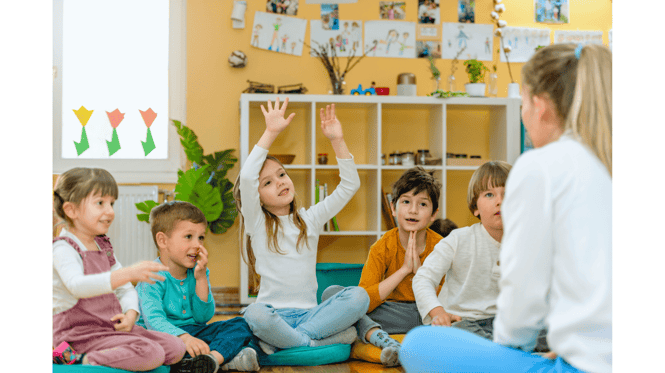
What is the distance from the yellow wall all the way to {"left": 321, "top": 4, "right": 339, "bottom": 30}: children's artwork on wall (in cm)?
4

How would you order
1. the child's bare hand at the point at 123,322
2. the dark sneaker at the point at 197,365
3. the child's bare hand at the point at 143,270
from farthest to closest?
the dark sneaker at the point at 197,365 → the child's bare hand at the point at 123,322 → the child's bare hand at the point at 143,270

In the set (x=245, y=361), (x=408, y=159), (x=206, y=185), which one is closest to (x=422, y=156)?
(x=408, y=159)

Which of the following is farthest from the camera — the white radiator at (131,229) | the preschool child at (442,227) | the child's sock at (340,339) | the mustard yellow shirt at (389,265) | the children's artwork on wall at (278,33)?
the children's artwork on wall at (278,33)

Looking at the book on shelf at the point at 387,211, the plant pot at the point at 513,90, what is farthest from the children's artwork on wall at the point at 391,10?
the book on shelf at the point at 387,211

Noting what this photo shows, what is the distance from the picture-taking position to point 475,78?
3.12 metres

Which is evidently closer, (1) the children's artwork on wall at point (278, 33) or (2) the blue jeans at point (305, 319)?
(2) the blue jeans at point (305, 319)

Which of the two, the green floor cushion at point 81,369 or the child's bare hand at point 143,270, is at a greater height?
the child's bare hand at point 143,270

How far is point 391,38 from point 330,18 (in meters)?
0.38

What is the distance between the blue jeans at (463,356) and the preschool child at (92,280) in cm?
47

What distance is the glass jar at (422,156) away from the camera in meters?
3.08

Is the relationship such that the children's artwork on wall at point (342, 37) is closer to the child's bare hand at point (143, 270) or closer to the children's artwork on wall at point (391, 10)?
the children's artwork on wall at point (391, 10)

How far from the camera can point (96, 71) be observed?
10.1 ft

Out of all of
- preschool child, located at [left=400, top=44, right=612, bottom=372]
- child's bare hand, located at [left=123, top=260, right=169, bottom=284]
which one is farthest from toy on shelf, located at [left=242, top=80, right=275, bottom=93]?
preschool child, located at [left=400, top=44, right=612, bottom=372]

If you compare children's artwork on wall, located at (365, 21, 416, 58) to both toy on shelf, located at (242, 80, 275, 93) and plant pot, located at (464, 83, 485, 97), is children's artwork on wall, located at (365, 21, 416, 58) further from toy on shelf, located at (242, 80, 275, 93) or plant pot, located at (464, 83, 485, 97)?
toy on shelf, located at (242, 80, 275, 93)
